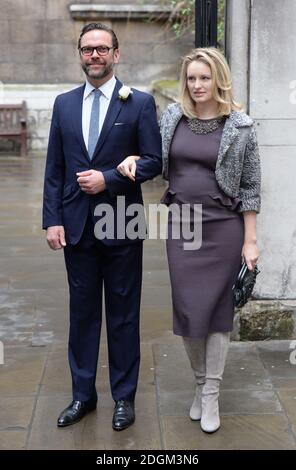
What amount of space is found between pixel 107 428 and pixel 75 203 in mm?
1169

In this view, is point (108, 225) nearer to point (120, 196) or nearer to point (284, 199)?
point (120, 196)

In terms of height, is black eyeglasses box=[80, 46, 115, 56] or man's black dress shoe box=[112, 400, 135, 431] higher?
black eyeglasses box=[80, 46, 115, 56]

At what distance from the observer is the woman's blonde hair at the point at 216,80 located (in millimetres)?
3980

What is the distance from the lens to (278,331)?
566 centimetres

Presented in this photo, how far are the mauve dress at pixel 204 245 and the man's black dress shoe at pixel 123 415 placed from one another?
54 centimetres

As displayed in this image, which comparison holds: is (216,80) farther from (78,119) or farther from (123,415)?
(123,415)

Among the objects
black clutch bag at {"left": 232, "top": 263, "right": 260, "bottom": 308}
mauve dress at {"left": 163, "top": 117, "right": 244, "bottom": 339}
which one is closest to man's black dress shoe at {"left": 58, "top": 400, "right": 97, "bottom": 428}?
mauve dress at {"left": 163, "top": 117, "right": 244, "bottom": 339}

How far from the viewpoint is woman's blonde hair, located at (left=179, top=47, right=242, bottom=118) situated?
3980 millimetres

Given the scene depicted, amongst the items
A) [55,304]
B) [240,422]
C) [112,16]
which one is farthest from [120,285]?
[112,16]

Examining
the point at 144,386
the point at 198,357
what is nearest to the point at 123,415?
the point at 198,357

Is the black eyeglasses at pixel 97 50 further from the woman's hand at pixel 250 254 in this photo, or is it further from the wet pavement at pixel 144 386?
the wet pavement at pixel 144 386

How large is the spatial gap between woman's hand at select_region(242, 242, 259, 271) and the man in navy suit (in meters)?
0.55

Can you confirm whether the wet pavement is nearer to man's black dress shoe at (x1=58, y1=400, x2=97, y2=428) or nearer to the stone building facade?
man's black dress shoe at (x1=58, y1=400, x2=97, y2=428)

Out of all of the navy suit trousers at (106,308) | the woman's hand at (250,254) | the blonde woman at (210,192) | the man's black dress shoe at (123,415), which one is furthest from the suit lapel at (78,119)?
the man's black dress shoe at (123,415)
